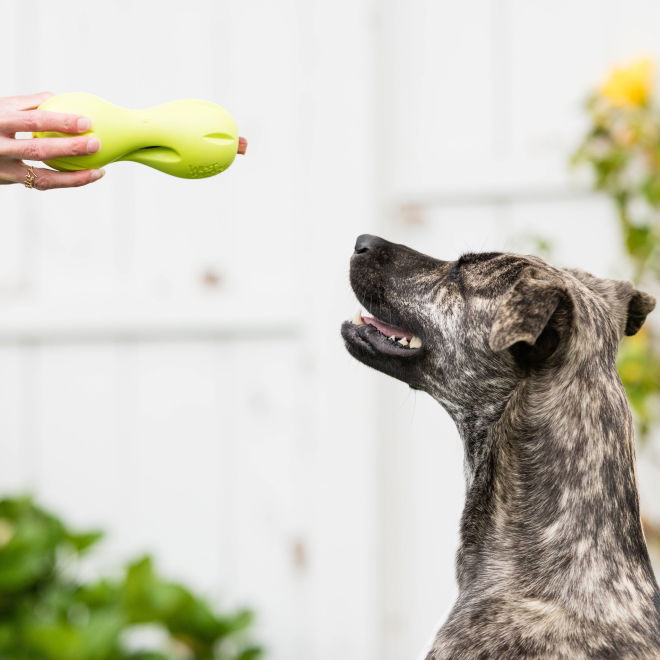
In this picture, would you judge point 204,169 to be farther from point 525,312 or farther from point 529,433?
point 529,433

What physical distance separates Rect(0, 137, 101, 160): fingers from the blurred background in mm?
1917

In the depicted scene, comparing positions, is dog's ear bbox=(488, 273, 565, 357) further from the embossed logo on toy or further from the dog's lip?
the embossed logo on toy

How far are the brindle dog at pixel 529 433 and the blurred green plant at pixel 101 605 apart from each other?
6.03 feet

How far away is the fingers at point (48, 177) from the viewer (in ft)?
5.78

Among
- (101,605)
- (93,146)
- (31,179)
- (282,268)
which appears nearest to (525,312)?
(93,146)

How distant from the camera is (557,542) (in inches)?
71.4

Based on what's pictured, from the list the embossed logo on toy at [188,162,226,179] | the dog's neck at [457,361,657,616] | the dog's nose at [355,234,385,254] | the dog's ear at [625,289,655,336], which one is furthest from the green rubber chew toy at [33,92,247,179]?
the dog's ear at [625,289,655,336]

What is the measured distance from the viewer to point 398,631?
369 centimetres

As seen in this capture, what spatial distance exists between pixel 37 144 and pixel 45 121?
4cm

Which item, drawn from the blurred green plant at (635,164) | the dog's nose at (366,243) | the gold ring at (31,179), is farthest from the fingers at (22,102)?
the blurred green plant at (635,164)

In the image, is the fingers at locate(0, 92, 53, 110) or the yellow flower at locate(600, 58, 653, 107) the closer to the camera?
the fingers at locate(0, 92, 53, 110)

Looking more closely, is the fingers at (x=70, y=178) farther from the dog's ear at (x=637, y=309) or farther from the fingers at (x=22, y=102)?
the dog's ear at (x=637, y=309)

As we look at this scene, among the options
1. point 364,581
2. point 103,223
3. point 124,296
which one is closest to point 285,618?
point 364,581

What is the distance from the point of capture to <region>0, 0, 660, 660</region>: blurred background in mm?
3496
